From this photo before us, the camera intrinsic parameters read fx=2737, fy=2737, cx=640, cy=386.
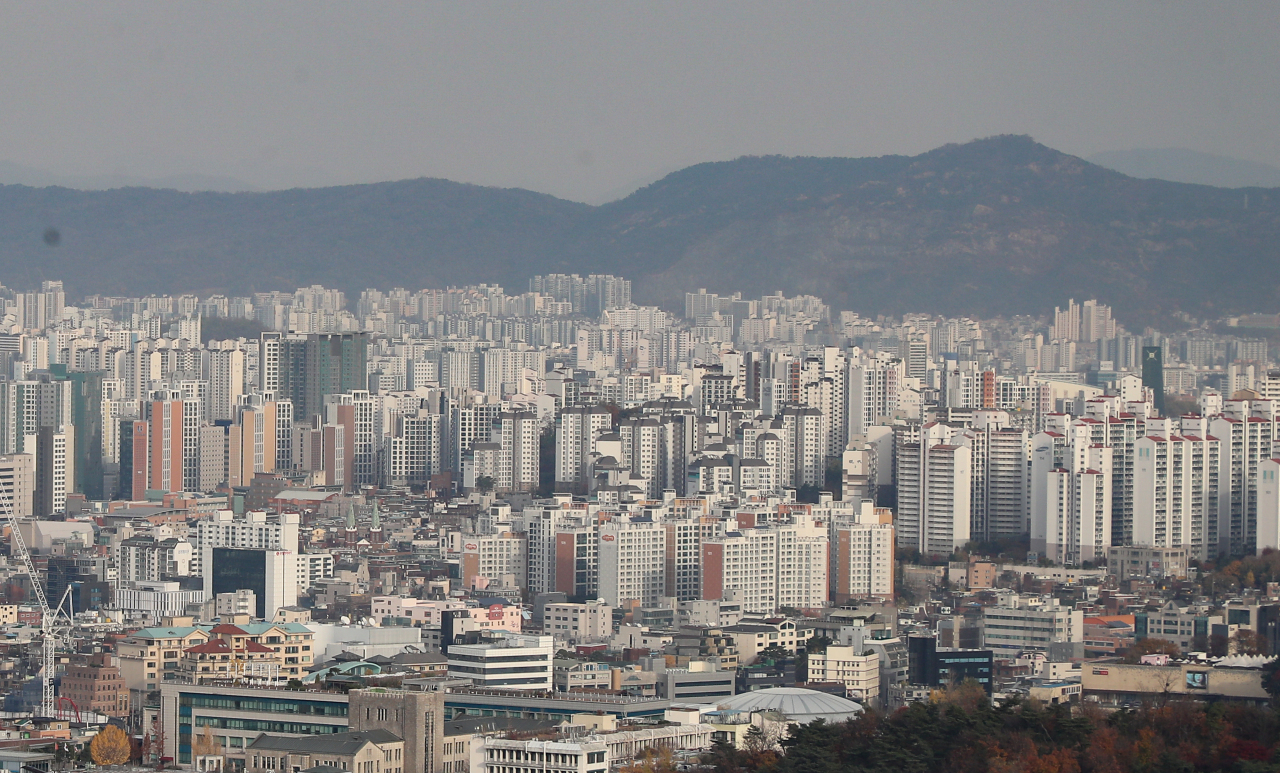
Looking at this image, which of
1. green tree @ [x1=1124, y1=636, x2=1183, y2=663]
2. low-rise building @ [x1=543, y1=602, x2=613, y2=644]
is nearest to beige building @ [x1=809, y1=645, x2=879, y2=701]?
green tree @ [x1=1124, y1=636, x2=1183, y2=663]

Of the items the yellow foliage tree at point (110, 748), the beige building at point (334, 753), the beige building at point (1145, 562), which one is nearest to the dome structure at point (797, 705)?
the beige building at point (334, 753)

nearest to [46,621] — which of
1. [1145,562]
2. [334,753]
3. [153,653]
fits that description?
[153,653]

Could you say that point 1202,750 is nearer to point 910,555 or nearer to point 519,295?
point 910,555

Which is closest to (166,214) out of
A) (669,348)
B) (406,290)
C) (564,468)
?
(406,290)

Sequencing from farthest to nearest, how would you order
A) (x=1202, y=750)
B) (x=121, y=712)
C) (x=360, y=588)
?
1. (x=360, y=588)
2. (x=121, y=712)
3. (x=1202, y=750)

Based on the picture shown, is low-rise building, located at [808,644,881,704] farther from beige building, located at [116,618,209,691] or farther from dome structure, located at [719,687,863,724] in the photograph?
beige building, located at [116,618,209,691]

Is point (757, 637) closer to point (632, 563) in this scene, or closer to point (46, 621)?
point (632, 563)
